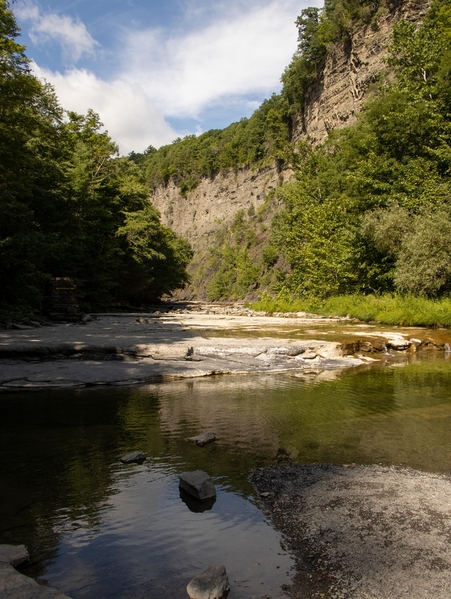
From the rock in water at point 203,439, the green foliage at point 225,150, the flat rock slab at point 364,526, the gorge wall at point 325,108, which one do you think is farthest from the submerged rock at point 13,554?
the green foliage at point 225,150

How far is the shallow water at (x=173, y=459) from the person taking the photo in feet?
8.90

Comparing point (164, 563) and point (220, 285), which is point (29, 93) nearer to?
point (164, 563)

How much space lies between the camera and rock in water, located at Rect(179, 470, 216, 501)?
359cm

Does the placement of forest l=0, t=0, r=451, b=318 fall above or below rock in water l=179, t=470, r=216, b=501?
above

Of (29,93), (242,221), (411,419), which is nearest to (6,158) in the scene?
(29,93)

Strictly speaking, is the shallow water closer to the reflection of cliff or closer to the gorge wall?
the reflection of cliff

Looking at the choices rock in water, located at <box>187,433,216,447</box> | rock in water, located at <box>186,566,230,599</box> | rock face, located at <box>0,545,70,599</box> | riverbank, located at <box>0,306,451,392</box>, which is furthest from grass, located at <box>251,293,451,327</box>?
rock face, located at <box>0,545,70,599</box>

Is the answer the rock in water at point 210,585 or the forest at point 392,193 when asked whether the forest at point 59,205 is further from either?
the rock in water at point 210,585

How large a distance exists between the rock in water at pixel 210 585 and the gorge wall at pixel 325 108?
39.7 meters

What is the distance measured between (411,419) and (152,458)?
11.7 feet

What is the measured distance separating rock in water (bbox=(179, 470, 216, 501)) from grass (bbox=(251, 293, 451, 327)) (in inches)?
656

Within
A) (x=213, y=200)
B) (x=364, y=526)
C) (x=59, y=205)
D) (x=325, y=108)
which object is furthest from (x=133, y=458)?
(x=213, y=200)

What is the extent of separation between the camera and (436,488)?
3652mm

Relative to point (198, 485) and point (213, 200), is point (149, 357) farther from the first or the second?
point (213, 200)
